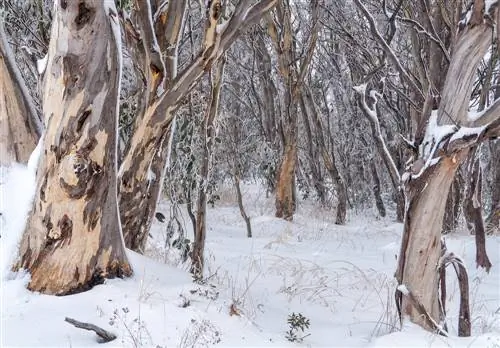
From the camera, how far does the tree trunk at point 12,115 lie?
3229mm

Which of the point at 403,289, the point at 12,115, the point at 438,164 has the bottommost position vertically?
the point at 403,289

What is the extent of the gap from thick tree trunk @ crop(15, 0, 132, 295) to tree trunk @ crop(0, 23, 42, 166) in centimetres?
52

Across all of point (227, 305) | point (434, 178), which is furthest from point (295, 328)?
point (434, 178)

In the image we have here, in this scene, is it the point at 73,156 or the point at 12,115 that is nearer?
the point at 73,156

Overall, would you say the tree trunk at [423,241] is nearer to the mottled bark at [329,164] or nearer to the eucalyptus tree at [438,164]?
the eucalyptus tree at [438,164]

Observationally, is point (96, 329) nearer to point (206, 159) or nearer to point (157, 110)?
point (157, 110)

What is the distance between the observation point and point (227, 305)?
3006 millimetres

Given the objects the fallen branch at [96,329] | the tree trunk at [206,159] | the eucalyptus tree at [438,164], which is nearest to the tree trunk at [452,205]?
the tree trunk at [206,159]

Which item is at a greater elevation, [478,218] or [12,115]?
[12,115]

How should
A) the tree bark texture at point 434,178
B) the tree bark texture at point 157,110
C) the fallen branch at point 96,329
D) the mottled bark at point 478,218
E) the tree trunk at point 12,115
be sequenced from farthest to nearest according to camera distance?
the mottled bark at point 478,218
the tree bark texture at point 157,110
the tree trunk at point 12,115
the tree bark texture at point 434,178
the fallen branch at point 96,329

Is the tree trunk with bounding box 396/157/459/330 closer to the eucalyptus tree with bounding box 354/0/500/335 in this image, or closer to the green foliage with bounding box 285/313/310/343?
the eucalyptus tree with bounding box 354/0/500/335

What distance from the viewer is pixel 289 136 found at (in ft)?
28.9

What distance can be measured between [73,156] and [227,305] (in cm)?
120

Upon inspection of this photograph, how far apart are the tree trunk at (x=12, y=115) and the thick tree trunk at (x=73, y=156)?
52 centimetres
